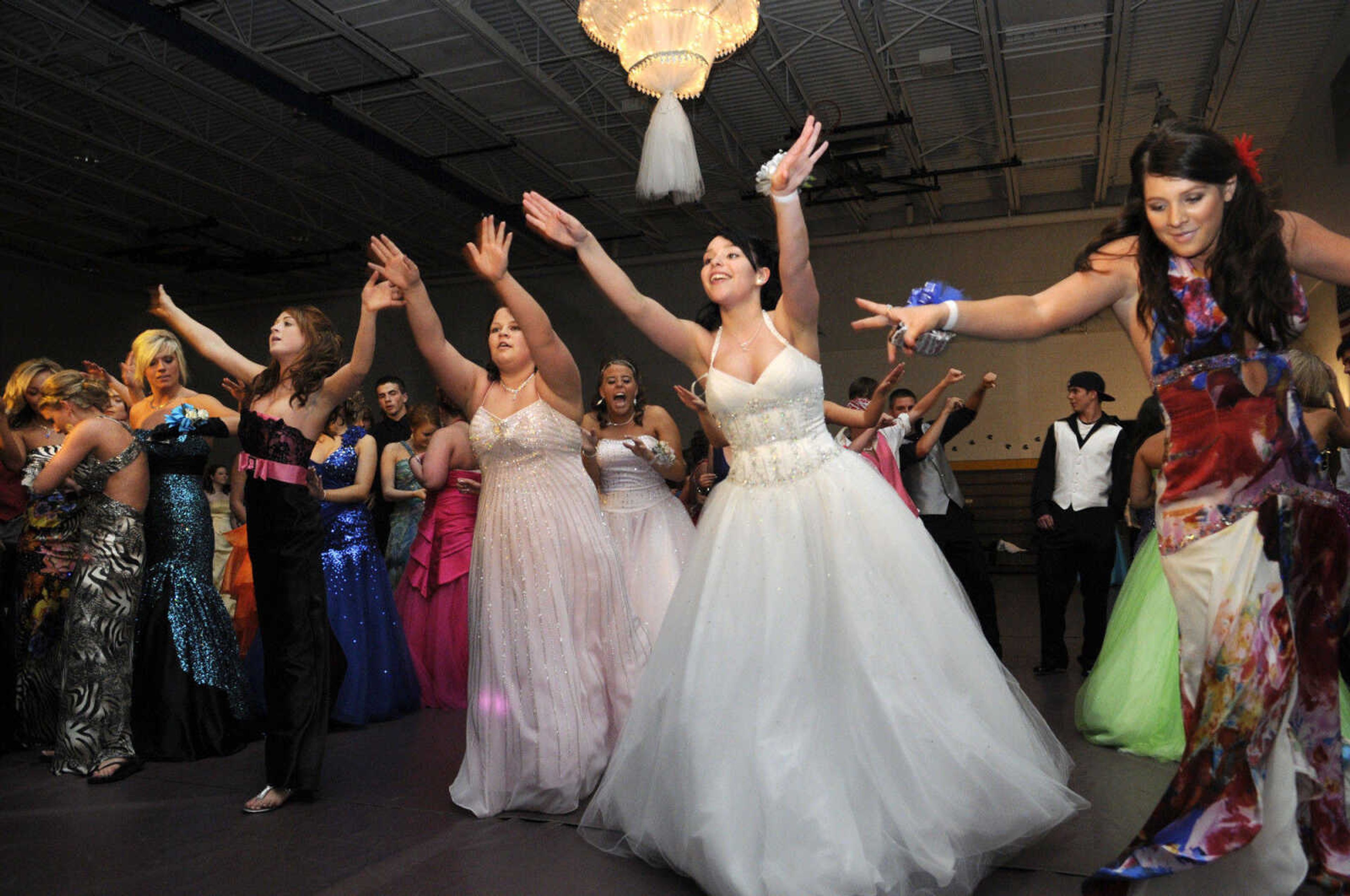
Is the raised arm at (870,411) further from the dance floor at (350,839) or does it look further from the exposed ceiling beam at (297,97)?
the exposed ceiling beam at (297,97)

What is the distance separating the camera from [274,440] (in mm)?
3428

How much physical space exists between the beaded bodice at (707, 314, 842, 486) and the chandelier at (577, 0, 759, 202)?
144cm

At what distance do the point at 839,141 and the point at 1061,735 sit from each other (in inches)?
342

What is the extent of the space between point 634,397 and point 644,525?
2.20 ft

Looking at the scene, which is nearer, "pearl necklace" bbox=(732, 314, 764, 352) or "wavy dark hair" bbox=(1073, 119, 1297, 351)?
"wavy dark hair" bbox=(1073, 119, 1297, 351)

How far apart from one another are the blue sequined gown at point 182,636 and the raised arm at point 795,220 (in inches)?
111

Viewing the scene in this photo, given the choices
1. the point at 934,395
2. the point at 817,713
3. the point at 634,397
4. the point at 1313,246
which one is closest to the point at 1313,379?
the point at 934,395

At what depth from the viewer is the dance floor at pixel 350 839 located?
2.58 metres

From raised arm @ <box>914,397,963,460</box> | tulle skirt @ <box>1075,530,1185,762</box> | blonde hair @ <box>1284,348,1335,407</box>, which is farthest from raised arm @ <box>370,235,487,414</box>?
blonde hair @ <box>1284,348,1335,407</box>

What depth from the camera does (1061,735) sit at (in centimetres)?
413

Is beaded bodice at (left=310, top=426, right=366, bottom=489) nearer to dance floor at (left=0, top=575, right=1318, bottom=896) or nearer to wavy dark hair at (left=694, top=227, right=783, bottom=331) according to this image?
dance floor at (left=0, top=575, right=1318, bottom=896)

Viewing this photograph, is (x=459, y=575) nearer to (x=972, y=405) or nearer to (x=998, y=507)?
(x=972, y=405)

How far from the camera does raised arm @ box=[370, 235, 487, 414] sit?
10.8 ft

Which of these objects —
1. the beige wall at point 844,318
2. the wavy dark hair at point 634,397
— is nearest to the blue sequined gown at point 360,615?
the wavy dark hair at point 634,397
